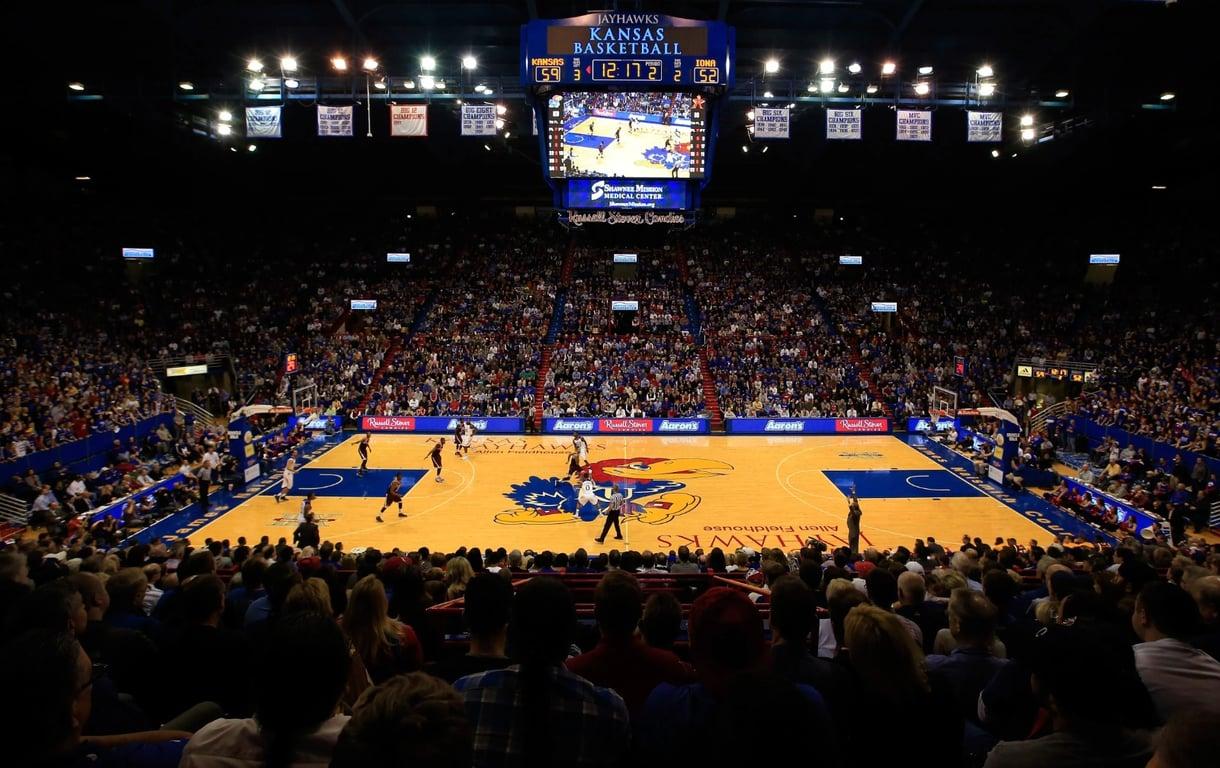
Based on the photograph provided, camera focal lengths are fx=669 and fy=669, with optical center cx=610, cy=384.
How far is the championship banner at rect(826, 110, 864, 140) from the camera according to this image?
2505 centimetres

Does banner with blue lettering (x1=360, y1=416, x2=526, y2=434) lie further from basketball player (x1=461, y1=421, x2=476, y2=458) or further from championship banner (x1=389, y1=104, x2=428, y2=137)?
championship banner (x1=389, y1=104, x2=428, y2=137)

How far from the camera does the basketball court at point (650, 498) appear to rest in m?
18.8

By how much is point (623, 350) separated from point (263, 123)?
20.7m

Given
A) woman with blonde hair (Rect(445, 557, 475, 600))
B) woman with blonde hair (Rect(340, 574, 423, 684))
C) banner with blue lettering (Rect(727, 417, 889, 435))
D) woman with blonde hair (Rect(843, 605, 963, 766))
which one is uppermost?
woman with blonde hair (Rect(843, 605, 963, 766))

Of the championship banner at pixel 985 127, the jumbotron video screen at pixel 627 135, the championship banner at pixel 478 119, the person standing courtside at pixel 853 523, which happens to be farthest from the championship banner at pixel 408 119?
the championship banner at pixel 985 127

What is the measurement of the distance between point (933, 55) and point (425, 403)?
30183 millimetres

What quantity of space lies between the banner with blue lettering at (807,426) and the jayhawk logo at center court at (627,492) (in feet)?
21.5

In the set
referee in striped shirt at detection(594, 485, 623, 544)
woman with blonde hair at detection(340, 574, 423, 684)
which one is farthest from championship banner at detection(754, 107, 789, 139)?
woman with blonde hair at detection(340, 574, 423, 684)

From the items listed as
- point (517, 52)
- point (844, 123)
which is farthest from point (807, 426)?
point (517, 52)

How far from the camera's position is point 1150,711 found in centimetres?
288

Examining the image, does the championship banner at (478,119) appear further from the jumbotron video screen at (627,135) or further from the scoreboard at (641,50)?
the scoreboard at (641,50)

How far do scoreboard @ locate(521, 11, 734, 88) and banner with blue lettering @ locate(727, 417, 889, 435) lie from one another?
17948mm

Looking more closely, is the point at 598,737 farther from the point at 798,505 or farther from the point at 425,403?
the point at 425,403

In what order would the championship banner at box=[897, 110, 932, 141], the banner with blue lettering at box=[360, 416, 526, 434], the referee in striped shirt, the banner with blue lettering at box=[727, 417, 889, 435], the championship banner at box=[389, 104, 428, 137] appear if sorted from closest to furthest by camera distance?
the referee in striped shirt, the championship banner at box=[389, 104, 428, 137], the championship banner at box=[897, 110, 932, 141], the banner with blue lettering at box=[360, 416, 526, 434], the banner with blue lettering at box=[727, 417, 889, 435]
